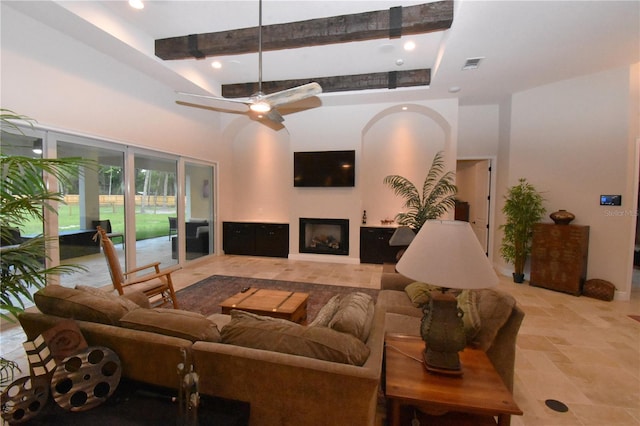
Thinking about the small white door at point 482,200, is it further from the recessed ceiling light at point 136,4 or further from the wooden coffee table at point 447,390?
the recessed ceiling light at point 136,4

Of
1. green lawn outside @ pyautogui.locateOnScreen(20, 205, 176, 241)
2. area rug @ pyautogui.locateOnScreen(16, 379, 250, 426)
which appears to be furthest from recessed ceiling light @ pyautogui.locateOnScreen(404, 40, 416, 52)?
green lawn outside @ pyautogui.locateOnScreen(20, 205, 176, 241)

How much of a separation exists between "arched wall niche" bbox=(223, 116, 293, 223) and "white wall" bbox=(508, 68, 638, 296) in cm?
492

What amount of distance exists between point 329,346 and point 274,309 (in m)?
1.43

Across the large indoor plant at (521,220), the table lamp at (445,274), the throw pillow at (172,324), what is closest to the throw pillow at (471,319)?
the table lamp at (445,274)

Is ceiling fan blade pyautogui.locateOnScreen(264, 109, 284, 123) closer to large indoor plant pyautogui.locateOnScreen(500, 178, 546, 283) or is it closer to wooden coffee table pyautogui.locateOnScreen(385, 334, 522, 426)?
wooden coffee table pyautogui.locateOnScreen(385, 334, 522, 426)

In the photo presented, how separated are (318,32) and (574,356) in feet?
14.4

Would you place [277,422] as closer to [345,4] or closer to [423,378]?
[423,378]

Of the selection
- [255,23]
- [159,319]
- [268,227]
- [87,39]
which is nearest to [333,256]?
[268,227]

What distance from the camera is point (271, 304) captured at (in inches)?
107

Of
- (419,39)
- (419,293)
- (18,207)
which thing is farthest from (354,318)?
(419,39)

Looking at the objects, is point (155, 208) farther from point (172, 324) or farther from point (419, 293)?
point (419, 293)

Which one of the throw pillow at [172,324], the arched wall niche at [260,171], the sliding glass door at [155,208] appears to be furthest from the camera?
the arched wall niche at [260,171]

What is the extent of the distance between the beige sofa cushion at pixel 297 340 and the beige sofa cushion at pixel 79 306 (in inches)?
27.4

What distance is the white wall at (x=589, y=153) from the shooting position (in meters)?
4.02
